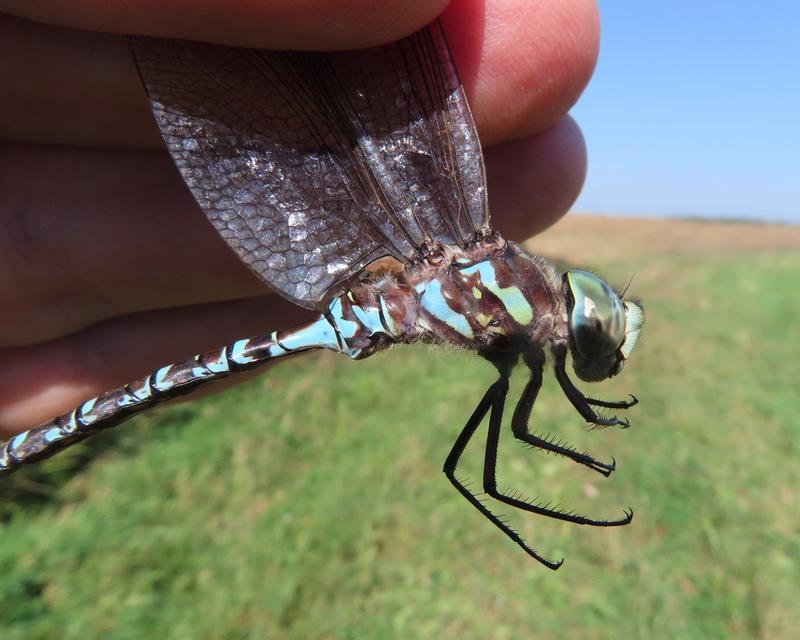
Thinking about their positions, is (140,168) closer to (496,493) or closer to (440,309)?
(440,309)

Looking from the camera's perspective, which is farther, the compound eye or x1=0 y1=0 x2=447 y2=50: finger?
the compound eye

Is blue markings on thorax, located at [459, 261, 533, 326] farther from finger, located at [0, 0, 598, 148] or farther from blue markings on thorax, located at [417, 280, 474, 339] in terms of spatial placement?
finger, located at [0, 0, 598, 148]

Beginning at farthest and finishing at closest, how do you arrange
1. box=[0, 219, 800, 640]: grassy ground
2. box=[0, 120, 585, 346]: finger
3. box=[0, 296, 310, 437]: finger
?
box=[0, 219, 800, 640]: grassy ground < box=[0, 296, 310, 437]: finger < box=[0, 120, 585, 346]: finger

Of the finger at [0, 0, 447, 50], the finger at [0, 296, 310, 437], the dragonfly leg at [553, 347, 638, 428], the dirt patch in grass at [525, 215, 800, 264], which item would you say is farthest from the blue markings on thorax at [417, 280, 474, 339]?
the dirt patch in grass at [525, 215, 800, 264]

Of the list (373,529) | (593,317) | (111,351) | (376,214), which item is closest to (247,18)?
(376,214)

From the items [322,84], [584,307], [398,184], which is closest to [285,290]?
[398,184]
